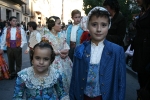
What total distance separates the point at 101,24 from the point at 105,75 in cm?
53

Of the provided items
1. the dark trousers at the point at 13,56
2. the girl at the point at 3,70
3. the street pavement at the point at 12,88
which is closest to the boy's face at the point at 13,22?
the dark trousers at the point at 13,56

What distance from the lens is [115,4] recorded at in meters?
3.62

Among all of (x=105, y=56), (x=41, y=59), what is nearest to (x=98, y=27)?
(x=105, y=56)

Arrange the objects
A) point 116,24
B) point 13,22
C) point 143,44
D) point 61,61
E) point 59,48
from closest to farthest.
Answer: point 143,44, point 116,24, point 61,61, point 59,48, point 13,22

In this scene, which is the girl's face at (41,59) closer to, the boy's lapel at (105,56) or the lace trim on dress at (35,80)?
the lace trim on dress at (35,80)

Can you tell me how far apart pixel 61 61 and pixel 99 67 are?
6.33 ft

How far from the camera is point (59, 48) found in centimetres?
Result: 424

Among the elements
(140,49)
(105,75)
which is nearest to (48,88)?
(105,75)

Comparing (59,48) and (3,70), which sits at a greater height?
(59,48)

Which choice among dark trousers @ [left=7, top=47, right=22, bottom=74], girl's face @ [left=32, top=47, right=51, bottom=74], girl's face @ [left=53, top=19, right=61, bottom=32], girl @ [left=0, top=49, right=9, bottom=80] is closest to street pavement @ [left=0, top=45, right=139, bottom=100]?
girl @ [left=0, top=49, right=9, bottom=80]

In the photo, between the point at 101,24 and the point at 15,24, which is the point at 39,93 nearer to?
the point at 101,24

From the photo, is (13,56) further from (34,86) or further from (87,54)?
(87,54)

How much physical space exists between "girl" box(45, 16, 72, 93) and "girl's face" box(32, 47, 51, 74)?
5.25 ft

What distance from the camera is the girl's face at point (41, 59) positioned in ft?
7.80
